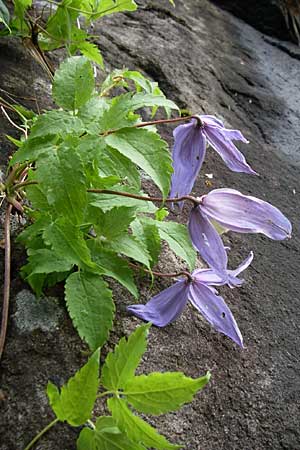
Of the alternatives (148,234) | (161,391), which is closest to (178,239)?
(148,234)

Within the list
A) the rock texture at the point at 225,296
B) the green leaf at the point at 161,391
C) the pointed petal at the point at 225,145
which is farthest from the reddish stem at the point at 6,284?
the pointed petal at the point at 225,145

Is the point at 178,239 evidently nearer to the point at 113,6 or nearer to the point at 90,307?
the point at 90,307

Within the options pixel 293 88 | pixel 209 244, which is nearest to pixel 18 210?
pixel 209 244

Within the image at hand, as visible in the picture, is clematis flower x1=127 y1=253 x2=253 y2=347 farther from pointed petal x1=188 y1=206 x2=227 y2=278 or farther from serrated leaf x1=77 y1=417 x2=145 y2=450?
serrated leaf x1=77 y1=417 x2=145 y2=450

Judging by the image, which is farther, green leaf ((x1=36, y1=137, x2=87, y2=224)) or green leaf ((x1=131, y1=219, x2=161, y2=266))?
green leaf ((x1=131, y1=219, x2=161, y2=266))

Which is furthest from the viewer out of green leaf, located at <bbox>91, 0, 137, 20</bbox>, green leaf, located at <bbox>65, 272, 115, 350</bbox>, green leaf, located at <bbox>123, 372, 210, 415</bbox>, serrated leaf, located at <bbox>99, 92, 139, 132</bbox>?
green leaf, located at <bbox>91, 0, 137, 20</bbox>

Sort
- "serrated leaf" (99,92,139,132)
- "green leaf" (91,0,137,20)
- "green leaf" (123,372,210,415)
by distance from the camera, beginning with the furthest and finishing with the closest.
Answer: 1. "green leaf" (91,0,137,20)
2. "serrated leaf" (99,92,139,132)
3. "green leaf" (123,372,210,415)

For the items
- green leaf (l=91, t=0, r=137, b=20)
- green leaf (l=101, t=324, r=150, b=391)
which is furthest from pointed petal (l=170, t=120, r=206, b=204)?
green leaf (l=91, t=0, r=137, b=20)
